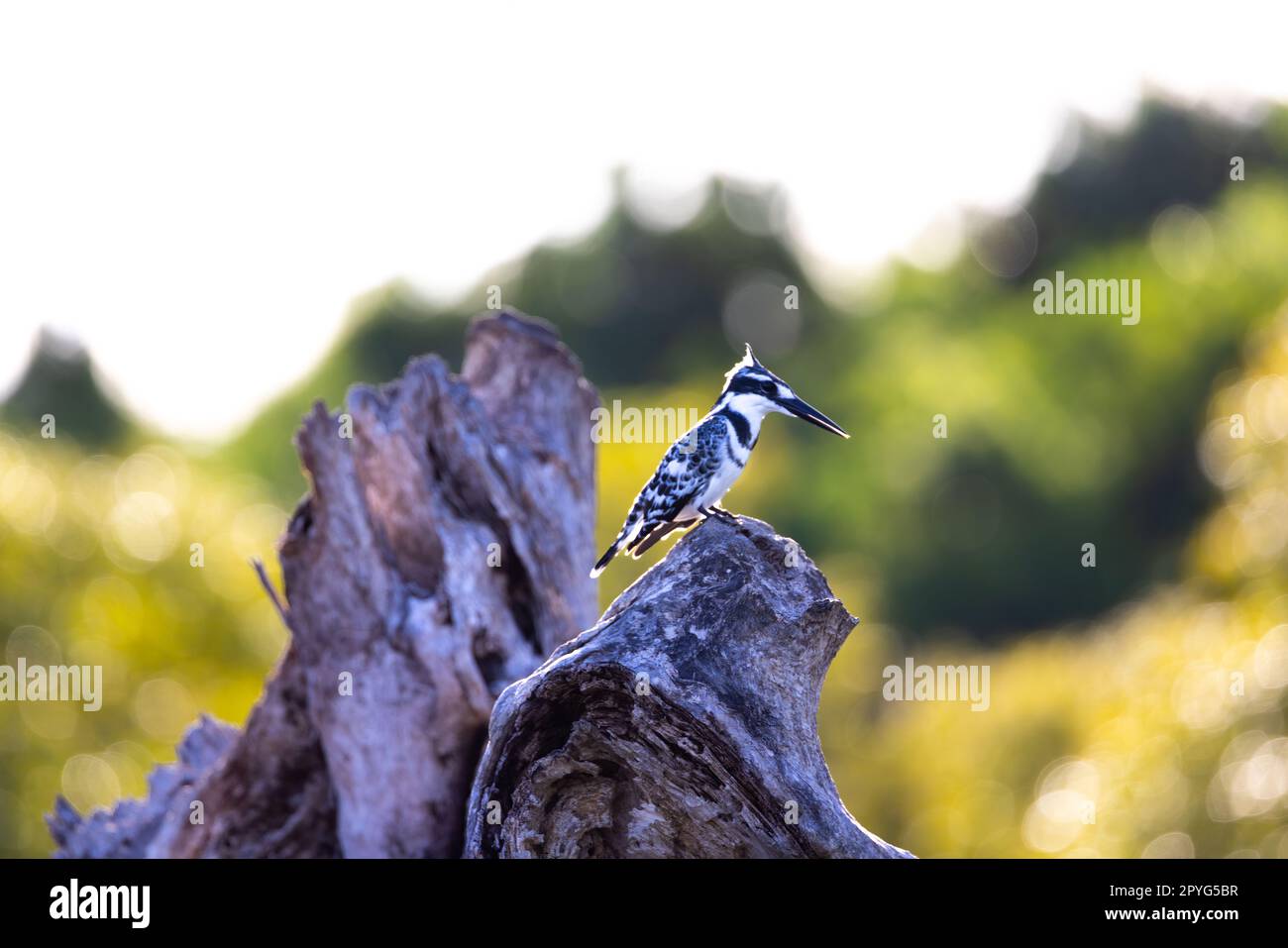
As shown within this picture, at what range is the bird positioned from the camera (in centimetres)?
829

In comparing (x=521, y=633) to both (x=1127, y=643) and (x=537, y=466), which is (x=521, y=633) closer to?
(x=537, y=466)

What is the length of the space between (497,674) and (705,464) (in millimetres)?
1543

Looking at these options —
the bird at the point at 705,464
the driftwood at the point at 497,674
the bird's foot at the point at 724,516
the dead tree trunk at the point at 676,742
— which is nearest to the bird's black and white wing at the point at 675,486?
the bird at the point at 705,464

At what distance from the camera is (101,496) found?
27859mm

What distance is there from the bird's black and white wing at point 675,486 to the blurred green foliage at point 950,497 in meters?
4.60

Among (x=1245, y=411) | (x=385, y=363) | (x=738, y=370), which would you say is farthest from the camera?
(x=385, y=363)

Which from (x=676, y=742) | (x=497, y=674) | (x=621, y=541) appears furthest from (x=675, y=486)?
(x=676, y=742)

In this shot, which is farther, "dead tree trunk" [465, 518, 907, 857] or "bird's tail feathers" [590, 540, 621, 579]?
"bird's tail feathers" [590, 540, 621, 579]

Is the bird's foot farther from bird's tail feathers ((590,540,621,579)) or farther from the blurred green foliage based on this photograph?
the blurred green foliage

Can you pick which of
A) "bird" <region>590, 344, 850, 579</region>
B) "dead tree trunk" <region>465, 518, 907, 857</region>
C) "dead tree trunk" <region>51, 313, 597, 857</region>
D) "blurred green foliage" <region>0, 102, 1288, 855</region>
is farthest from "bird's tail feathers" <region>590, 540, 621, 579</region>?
"blurred green foliage" <region>0, 102, 1288, 855</region>
